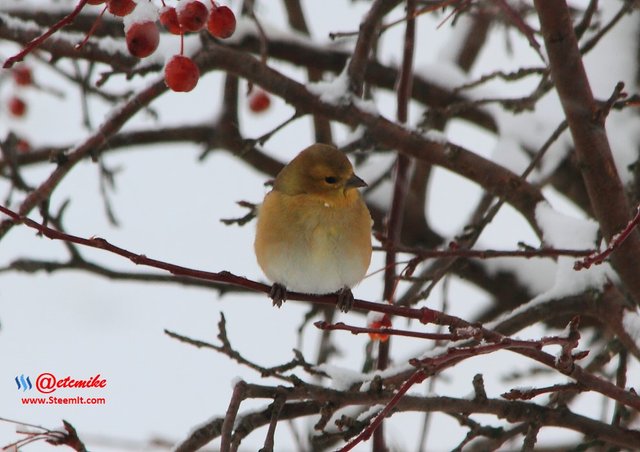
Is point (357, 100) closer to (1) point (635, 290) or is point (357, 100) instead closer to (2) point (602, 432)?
(1) point (635, 290)

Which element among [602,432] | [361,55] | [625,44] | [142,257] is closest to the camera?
[142,257]

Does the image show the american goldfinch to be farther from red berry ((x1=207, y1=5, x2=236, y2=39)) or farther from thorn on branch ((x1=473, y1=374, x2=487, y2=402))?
red berry ((x1=207, y1=5, x2=236, y2=39))

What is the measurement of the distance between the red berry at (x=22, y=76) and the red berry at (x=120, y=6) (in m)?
3.66

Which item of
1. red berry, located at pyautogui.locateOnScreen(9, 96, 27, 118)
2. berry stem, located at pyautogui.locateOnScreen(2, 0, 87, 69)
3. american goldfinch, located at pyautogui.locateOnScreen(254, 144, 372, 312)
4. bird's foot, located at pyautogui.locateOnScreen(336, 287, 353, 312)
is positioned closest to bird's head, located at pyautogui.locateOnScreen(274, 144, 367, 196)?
american goldfinch, located at pyautogui.locateOnScreen(254, 144, 372, 312)

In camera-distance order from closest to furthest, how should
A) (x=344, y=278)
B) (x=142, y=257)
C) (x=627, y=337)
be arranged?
(x=142, y=257) < (x=627, y=337) < (x=344, y=278)

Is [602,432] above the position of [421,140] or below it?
below

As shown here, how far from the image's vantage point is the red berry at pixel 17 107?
252 inches

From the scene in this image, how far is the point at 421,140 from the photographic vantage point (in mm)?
3684

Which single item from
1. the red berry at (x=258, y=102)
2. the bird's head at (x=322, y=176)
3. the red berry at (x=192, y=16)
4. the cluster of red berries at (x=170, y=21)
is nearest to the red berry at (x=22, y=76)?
the red berry at (x=258, y=102)

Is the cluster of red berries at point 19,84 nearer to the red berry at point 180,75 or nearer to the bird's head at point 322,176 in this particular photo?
the bird's head at point 322,176

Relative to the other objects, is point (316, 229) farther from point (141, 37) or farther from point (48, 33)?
point (48, 33)

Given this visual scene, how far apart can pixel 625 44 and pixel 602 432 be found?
2.66 metres

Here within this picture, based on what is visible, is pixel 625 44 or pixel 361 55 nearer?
pixel 361 55

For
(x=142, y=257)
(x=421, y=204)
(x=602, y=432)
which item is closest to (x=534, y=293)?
(x=421, y=204)
